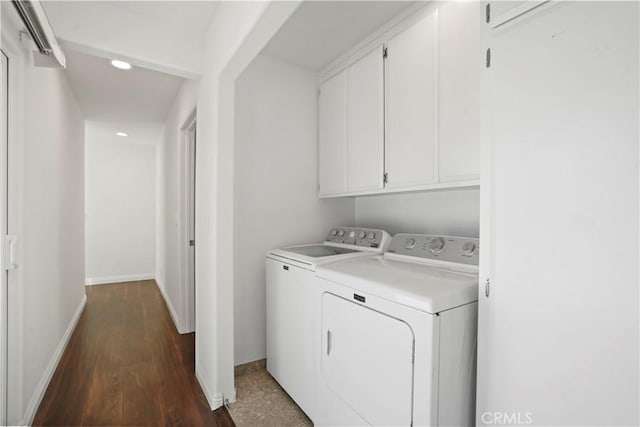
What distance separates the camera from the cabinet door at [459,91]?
Answer: 146 cm

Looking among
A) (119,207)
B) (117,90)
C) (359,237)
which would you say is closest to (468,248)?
(359,237)

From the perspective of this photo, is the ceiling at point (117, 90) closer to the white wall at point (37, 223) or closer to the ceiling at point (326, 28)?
the white wall at point (37, 223)

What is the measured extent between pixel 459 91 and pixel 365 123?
71 cm

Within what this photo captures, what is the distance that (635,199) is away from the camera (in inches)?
28.8

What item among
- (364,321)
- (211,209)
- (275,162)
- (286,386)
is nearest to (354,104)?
(275,162)

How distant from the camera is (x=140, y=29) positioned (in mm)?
1817

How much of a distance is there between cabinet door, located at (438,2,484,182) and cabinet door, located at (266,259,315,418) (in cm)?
101

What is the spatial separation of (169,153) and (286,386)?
3109 mm

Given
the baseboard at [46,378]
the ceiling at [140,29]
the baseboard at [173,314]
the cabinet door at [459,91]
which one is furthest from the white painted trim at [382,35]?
the baseboard at [46,378]

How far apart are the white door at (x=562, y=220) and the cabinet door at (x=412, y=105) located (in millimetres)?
634

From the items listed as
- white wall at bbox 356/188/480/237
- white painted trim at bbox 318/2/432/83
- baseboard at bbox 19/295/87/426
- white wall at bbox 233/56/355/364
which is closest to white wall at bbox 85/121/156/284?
baseboard at bbox 19/295/87/426

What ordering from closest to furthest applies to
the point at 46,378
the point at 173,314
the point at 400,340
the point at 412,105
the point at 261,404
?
the point at 400,340 → the point at 412,105 → the point at 261,404 → the point at 46,378 → the point at 173,314

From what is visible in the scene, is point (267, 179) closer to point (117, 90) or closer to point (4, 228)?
point (4, 228)

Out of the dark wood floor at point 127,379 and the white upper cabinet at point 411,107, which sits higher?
the white upper cabinet at point 411,107
